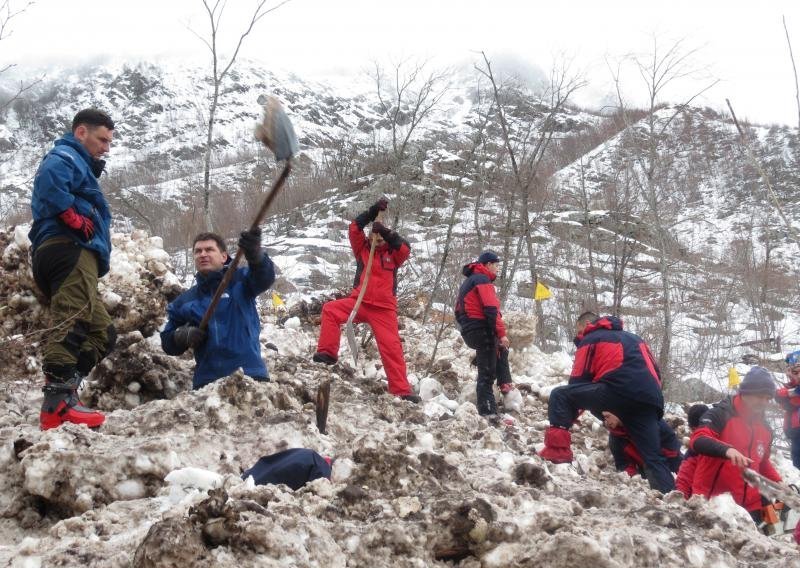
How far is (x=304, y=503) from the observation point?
5.85ft

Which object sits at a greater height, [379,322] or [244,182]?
[244,182]

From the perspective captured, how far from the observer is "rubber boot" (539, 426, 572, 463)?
378cm

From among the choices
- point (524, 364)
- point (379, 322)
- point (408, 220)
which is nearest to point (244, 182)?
point (408, 220)

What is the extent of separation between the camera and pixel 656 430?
3.93 m

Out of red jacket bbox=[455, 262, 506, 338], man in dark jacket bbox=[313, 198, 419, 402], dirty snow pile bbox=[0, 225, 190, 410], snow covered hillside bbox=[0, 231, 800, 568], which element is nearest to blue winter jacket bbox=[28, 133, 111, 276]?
dirty snow pile bbox=[0, 225, 190, 410]

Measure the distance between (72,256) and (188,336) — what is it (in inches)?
30.3

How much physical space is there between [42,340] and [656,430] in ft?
12.5

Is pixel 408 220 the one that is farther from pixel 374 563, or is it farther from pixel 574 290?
pixel 374 563

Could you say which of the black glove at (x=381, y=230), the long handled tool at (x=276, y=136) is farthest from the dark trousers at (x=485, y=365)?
the long handled tool at (x=276, y=136)

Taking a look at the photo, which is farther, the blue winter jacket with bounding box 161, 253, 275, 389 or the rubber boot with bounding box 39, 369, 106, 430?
the blue winter jacket with bounding box 161, 253, 275, 389

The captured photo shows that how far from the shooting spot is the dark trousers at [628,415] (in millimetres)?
3832

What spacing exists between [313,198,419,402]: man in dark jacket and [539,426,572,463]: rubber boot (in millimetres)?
1362

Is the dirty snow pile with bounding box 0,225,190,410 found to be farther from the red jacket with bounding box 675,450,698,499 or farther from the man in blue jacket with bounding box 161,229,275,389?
the red jacket with bounding box 675,450,698,499

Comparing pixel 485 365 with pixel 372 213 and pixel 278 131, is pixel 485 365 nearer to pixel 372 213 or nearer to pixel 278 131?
pixel 372 213
